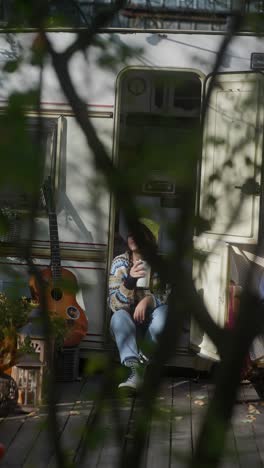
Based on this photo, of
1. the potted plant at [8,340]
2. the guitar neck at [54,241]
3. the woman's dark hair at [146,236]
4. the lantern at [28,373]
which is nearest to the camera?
the woman's dark hair at [146,236]

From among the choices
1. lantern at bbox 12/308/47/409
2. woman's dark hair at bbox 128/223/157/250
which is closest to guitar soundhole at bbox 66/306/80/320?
lantern at bbox 12/308/47/409

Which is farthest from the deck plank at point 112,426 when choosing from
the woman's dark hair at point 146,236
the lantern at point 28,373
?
the lantern at point 28,373

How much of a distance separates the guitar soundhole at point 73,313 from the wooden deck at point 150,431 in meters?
0.53

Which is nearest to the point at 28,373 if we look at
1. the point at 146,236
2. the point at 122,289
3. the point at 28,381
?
the point at 28,381

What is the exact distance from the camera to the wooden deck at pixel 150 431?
4.55ft

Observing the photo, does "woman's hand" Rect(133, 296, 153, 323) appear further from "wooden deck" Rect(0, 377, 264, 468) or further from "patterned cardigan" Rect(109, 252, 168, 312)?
"wooden deck" Rect(0, 377, 264, 468)

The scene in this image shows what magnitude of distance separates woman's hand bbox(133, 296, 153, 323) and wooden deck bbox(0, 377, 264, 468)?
600 mm

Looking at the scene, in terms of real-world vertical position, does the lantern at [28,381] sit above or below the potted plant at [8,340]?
below

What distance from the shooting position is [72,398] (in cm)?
676

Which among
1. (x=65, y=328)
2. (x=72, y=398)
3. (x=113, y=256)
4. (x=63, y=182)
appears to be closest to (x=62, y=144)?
(x=63, y=182)

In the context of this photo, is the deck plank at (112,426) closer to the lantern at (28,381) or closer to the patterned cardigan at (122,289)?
the lantern at (28,381)

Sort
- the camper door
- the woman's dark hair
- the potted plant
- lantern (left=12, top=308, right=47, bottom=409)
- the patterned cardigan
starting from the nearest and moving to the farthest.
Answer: the woman's dark hair → the camper door → the potted plant → lantern (left=12, top=308, right=47, bottom=409) → the patterned cardigan

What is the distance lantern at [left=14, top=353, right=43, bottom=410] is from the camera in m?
6.48

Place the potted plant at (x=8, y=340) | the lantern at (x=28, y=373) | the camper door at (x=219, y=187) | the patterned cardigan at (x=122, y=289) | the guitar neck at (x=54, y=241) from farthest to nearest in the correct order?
1. the patterned cardigan at (x=122, y=289)
2. the guitar neck at (x=54, y=241)
3. the lantern at (x=28, y=373)
4. the potted plant at (x=8, y=340)
5. the camper door at (x=219, y=187)
